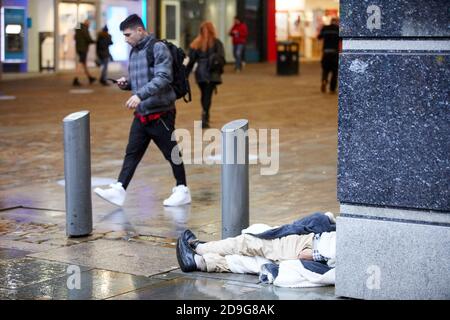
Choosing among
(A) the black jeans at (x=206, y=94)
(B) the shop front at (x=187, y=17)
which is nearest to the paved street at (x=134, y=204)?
(A) the black jeans at (x=206, y=94)

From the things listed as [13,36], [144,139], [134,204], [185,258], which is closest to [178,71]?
[144,139]

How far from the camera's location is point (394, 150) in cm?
544

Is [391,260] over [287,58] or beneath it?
beneath

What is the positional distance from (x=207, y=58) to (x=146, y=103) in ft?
22.6

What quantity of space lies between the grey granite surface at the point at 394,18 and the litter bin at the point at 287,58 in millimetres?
25672

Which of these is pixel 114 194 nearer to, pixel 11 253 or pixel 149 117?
pixel 149 117

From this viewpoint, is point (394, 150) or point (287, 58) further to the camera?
point (287, 58)

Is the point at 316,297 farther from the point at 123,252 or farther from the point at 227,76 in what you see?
the point at 227,76

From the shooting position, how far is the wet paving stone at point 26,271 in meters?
6.24

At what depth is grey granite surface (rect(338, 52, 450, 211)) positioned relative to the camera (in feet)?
17.4

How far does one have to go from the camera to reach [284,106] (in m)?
19.9

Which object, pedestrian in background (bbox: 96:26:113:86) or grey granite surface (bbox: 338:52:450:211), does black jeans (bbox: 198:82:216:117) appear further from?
pedestrian in background (bbox: 96:26:113:86)
